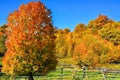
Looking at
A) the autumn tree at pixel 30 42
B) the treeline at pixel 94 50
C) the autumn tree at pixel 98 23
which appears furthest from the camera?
the autumn tree at pixel 98 23

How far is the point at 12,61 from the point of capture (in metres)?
25.5

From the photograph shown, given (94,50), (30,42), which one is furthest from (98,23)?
(30,42)

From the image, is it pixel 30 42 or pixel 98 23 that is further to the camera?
pixel 98 23

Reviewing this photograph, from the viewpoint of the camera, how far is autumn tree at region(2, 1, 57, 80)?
2512 cm

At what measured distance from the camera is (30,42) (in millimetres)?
25125

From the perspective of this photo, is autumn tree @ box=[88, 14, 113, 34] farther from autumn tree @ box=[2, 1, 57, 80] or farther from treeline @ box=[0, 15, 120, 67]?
autumn tree @ box=[2, 1, 57, 80]

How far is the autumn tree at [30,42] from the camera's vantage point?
2512 cm

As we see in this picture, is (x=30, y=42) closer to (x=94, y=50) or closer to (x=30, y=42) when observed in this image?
(x=30, y=42)

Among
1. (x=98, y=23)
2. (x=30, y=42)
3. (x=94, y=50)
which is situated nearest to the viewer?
(x=30, y=42)

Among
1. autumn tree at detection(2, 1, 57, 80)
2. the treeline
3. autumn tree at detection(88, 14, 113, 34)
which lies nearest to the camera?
autumn tree at detection(2, 1, 57, 80)

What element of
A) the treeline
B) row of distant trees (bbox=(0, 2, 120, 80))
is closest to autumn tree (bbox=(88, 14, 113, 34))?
the treeline

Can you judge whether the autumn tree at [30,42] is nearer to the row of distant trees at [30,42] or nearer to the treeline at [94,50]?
the row of distant trees at [30,42]

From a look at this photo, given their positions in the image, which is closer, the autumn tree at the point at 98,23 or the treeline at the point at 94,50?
the treeline at the point at 94,50

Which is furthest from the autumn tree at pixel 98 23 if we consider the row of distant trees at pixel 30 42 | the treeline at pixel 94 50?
the row of distant trees at pixel 30 42
